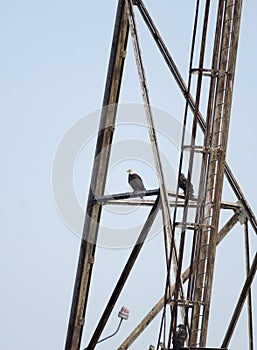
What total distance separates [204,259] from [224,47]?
3.45 m

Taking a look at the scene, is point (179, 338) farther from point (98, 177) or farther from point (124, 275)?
point (98, 177)

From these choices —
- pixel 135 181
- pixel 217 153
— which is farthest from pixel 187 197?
pixel 135 181

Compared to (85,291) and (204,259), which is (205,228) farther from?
(85,291)

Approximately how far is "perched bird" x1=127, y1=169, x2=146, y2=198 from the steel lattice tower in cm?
297

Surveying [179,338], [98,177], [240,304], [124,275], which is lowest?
[179,338]

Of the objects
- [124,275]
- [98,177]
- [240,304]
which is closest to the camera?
[240,304]

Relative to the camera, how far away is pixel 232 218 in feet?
81.6

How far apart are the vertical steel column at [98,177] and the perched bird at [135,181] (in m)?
2.71

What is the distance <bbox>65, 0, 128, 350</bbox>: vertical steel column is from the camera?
84.0 feet

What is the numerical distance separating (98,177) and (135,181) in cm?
359

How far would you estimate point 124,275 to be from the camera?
81.1ft

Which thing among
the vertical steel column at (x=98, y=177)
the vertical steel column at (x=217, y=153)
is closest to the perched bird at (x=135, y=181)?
the vertical steel column at (x=98, y=177)

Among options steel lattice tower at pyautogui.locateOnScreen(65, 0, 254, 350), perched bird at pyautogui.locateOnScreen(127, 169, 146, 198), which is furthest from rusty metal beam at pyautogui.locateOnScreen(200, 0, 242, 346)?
perched bird at pyautogui.locateOnScreen(127, 169, 146, 198)

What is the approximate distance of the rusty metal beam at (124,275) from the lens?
944 inches
